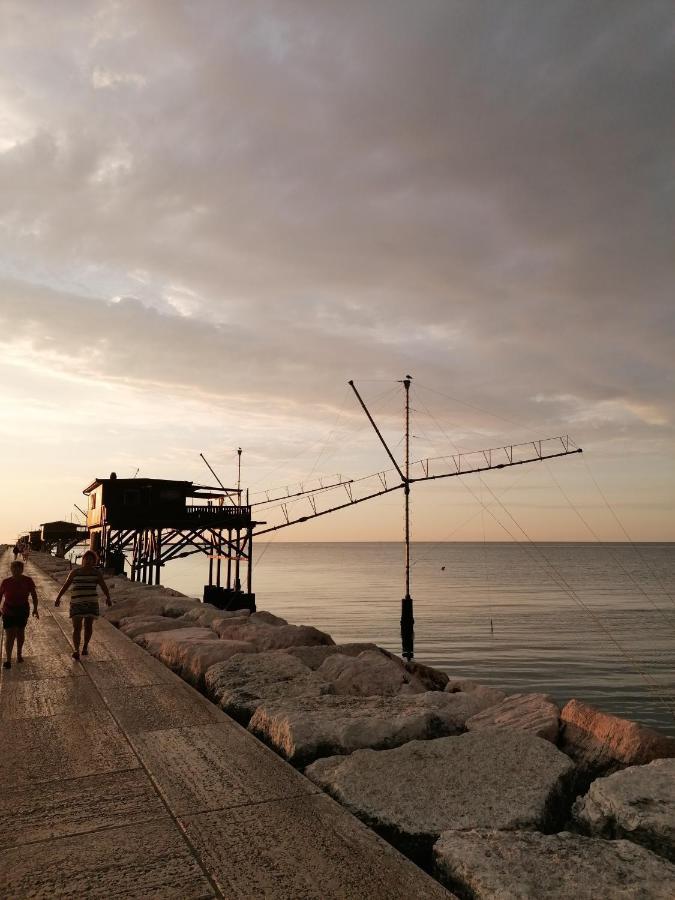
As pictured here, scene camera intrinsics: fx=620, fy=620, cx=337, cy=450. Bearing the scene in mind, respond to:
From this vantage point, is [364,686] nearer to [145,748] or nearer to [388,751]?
[388,751]

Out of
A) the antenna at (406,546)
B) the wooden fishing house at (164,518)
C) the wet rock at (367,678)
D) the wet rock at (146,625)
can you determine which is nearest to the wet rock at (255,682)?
the wet rock at (367,678)

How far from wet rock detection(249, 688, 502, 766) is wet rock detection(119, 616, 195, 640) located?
23.0 feet

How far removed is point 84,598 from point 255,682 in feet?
13.5

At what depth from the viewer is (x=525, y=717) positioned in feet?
23.8

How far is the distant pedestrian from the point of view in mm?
10305

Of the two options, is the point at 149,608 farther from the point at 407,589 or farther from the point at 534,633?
the point at 534,633

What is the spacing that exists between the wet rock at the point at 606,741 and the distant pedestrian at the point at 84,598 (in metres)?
7.48

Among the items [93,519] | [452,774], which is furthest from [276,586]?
[452,774]

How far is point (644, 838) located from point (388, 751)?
208cm

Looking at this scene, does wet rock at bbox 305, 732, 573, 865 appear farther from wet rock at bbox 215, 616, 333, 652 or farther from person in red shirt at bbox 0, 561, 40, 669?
wet rock at bbox 215, 616, 333, 652

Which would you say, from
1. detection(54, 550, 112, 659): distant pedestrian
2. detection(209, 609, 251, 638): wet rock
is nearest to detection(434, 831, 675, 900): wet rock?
detection(54, 550, 112, 659): distant pedestrian

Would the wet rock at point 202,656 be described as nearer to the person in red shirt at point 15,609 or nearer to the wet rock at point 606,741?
the person in red shirt at point 15,609

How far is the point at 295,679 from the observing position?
8.62 metres

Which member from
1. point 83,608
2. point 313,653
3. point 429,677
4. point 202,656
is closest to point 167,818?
point 202,656
